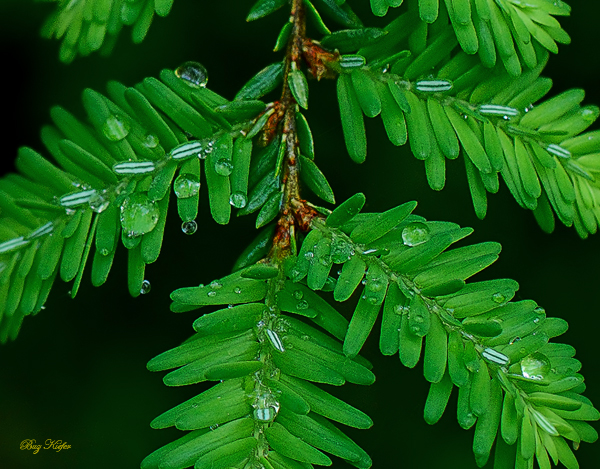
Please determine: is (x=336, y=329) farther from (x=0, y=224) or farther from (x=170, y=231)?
(x=170, y=231)

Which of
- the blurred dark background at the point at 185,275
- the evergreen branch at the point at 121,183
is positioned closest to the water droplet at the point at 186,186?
the evergreen branch at the point at 121,183

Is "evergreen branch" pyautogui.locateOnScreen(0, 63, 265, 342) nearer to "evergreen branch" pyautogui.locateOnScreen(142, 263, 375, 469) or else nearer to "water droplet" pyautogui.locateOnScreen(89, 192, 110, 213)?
"water droplet" pyautogui.locateOnScreen(89, 192, 110, 213)

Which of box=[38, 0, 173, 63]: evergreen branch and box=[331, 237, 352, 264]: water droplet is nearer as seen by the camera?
box=[331, 237, 352, 264]: water droplet

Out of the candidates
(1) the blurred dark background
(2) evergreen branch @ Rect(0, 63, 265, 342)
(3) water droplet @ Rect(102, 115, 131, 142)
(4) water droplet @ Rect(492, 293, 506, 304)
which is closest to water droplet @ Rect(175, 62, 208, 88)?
(2) evergreen branch @ Rect(0, 63, 265, 342)

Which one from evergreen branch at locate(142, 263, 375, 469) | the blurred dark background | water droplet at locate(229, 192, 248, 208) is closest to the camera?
evergreen branch at locate(142, 263, 375, 469)

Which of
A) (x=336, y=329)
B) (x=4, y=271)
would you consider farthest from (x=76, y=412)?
(x=336, y=329)

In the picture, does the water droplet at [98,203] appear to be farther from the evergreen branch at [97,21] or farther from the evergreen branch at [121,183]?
the evergreen branch at [97,21]
